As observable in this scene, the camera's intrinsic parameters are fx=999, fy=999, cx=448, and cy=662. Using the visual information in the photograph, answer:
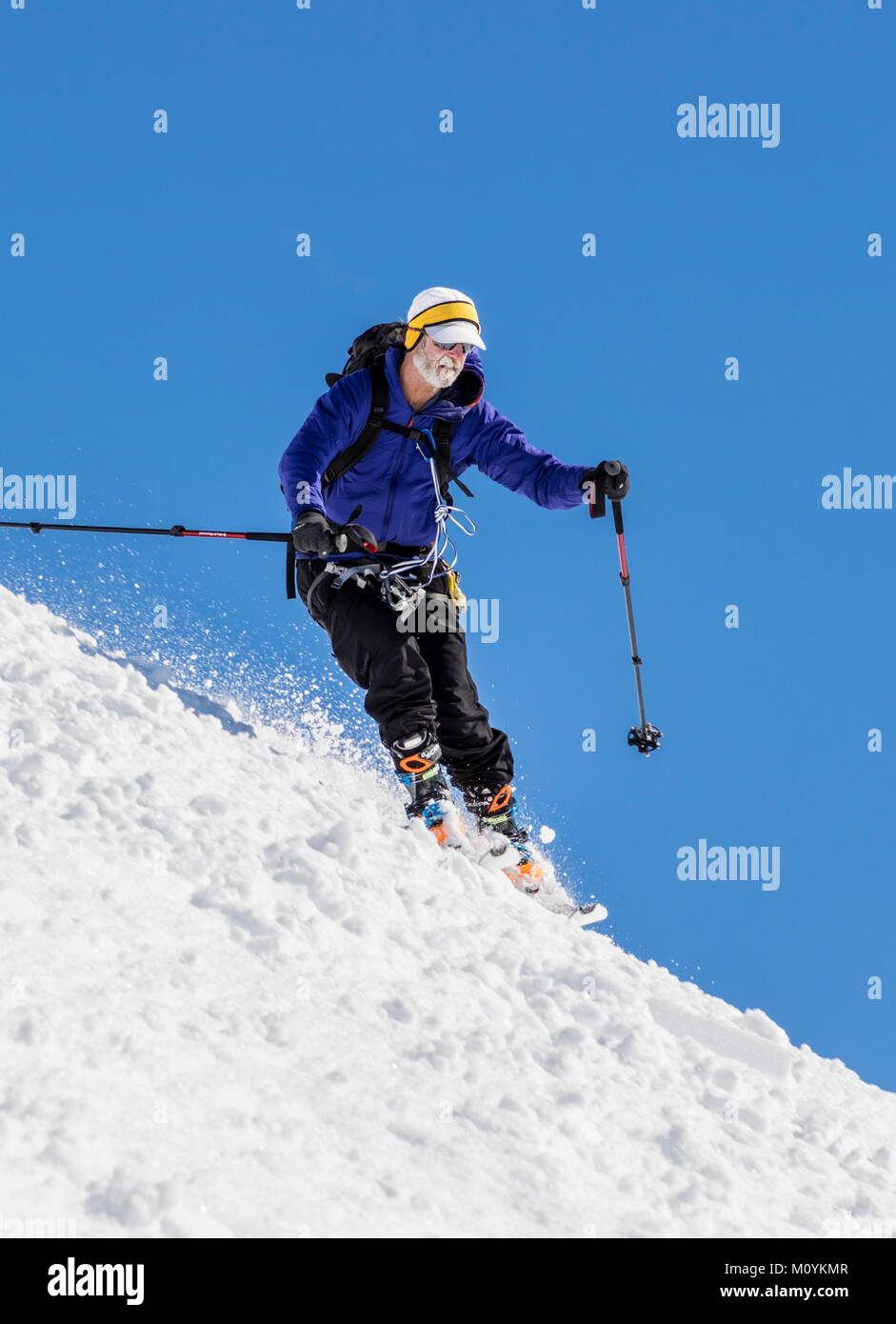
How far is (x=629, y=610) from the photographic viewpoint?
28.1ft

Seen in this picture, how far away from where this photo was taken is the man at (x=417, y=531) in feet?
23.9

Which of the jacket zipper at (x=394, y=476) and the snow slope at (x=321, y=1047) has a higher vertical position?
the jacket zipper at (x=394, y=476)

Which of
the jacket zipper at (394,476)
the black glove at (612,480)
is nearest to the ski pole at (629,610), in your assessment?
the black glove at (612,480)

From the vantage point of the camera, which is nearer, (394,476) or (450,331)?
(450,331)

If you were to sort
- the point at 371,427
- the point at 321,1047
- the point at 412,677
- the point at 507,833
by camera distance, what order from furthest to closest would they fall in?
the point at 507,833, the point at 371,427, the point at 412,677, the point at 321,1047

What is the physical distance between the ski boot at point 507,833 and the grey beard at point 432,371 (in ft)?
10.6

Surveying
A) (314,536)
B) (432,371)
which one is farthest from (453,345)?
(314,536)

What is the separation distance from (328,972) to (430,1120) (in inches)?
40.9

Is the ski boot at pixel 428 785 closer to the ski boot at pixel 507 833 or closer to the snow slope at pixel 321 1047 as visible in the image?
the snow slope at pixel 321 1047

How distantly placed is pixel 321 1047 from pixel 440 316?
201 inches

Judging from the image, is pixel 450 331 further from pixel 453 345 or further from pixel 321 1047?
pixel 321 1047

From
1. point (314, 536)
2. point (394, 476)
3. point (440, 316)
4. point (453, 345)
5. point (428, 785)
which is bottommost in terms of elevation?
point (428, 785)

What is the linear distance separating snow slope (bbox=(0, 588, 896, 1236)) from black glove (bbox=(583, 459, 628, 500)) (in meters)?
2.99
